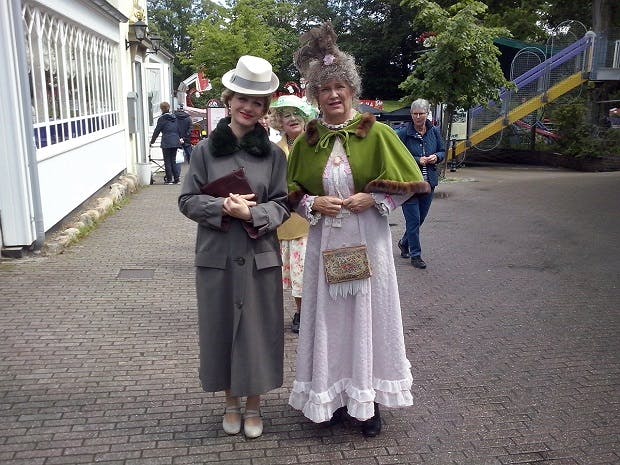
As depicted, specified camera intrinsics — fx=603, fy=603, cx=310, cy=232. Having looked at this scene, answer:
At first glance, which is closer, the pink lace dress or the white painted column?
the pink lace dress

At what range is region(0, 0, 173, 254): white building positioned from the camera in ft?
21.6

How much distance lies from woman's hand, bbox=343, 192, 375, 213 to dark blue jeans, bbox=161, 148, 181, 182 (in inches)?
462

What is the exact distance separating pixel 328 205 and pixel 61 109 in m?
6.87

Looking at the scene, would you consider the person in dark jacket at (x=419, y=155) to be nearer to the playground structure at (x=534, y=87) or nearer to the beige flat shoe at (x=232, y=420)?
the beige flat shoe at (x=232, y=420)

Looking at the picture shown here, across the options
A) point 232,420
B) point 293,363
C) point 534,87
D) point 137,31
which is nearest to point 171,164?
point 137,31

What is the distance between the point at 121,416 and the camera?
3580 mm

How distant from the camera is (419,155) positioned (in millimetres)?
6965

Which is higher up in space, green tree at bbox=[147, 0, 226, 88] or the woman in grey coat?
green tree at bbox=[147, 0, 226, 88]

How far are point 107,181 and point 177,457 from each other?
9.25m

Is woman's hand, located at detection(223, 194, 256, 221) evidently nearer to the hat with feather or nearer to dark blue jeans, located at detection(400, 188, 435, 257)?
the hat with feather

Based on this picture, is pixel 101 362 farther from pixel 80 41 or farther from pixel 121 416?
pixel 80 41

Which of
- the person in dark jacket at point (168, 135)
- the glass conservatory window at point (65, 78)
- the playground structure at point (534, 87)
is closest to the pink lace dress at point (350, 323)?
the glass conservatory window at point (65, 78)

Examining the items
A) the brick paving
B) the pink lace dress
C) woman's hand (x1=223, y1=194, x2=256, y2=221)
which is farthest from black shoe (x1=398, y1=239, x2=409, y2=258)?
woman's hand (x1=223, y1=194, x2=256, y2=221)

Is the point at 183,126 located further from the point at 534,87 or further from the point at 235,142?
the point at 235,142
